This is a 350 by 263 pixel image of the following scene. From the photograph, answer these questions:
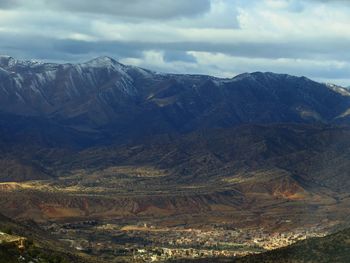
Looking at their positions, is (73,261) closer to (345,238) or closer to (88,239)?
(345,238)

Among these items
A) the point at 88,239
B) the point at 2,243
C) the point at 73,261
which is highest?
the point at 2,243

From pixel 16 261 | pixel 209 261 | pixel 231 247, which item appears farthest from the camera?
pixel 231 247

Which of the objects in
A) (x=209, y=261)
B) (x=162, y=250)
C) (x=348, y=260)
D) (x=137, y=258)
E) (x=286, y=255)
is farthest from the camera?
(x=162, y=250)

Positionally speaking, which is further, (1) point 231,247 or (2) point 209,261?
(1) point 231,247

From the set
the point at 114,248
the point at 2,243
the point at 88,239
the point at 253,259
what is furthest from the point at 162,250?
the point at 2,243

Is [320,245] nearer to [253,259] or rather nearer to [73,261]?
[253,259]

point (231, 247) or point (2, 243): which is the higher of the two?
point (2, 243)

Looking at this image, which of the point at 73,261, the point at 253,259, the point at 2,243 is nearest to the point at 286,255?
the point at 253,259

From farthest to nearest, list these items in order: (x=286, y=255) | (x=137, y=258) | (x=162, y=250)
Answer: (x=162, y=250) < (x=137, y=258) < (x=286, y=255)

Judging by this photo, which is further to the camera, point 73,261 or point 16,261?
point 73,261
